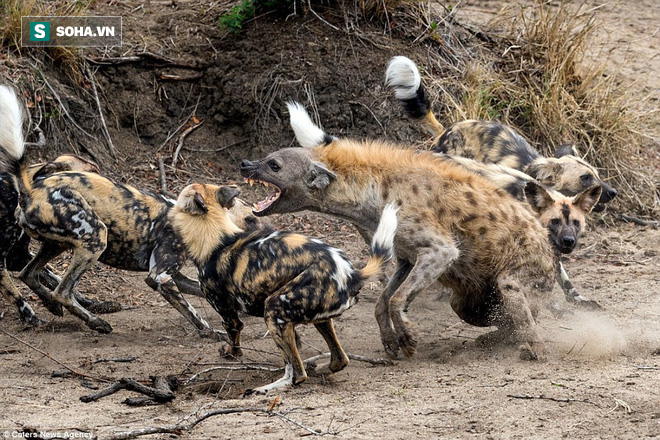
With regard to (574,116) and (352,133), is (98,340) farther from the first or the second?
(574,116)

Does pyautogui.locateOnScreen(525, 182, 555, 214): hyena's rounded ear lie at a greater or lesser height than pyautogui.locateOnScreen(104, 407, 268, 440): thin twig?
greater

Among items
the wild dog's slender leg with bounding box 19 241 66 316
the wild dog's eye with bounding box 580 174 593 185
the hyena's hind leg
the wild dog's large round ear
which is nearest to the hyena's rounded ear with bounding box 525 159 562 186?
the wild dog's eye with bounding box 580 174 593 185

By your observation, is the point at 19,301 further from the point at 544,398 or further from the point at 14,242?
the point at 544,398

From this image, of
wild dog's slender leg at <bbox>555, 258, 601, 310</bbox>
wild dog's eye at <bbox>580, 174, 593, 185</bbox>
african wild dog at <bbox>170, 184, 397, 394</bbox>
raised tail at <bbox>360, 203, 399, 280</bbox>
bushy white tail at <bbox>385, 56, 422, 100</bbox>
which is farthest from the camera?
wild dog's eye at <bbox>580, 174, 593, 185</bbox>

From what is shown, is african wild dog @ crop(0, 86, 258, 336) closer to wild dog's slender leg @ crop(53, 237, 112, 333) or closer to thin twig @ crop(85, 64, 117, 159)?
wild dog's slender leg @ crop(53, 237, 112, 333)

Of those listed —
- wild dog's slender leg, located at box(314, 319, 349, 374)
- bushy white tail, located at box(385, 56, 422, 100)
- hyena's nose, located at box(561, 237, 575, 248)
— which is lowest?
wild dog's slender leg, located at box(314, 319, 349, 374)

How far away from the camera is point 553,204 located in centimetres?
701

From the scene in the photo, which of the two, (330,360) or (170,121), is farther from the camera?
(170,121)

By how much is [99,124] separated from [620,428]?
609cm

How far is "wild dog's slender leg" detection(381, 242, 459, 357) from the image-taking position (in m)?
5.75

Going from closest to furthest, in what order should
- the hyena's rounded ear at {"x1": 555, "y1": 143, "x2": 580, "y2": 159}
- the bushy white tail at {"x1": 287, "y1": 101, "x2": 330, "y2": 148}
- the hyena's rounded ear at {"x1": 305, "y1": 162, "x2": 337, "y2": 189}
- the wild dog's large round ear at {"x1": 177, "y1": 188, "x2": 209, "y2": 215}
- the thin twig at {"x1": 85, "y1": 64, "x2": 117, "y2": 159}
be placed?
the wild dog's large round ear at {"x1": 177, "y1": 188, "x2": 209, "y2": 215} < the hyena's rounded ear at {"x1": 305, "y1": 162, "x2": 337, "y2": 189} < the bushy white tail at {"x1": 287, "y1": 101, "x2": 330, "y2": 148} < the hyena's rounded ear at {"x1": 555, "y1": 143, "x2": 580, "y2": 159} < the thin twig at {"x1": 85, "y1": 64, "x2": 117, "y2": 159}

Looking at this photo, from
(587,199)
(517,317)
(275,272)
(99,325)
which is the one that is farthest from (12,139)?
(587,199)

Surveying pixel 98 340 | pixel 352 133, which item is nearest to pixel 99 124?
pixel 352 133

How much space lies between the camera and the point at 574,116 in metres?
9.45
